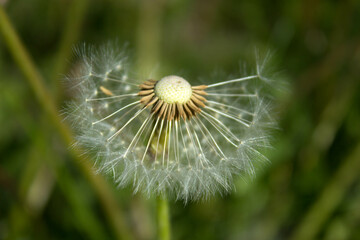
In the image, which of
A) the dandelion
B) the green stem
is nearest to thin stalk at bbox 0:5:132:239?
the dandelion

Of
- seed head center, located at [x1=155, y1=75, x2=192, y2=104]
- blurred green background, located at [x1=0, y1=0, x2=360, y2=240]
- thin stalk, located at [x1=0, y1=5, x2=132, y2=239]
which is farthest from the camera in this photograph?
blurred green background, located at [x1=0, y1=0, x2=360, y2=240]

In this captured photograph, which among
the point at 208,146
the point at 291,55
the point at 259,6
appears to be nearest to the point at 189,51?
the point at 259,6

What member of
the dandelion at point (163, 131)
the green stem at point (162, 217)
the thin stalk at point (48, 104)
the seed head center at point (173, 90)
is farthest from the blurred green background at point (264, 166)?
the seed head center at point (173, 90)

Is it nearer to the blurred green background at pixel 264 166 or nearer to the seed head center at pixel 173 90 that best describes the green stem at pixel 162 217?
the seed head center at pixel 173 90

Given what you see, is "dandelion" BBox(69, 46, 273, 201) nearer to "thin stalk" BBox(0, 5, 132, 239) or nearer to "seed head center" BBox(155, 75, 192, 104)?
"seed head center" BBox(155, 75, 192, 104)

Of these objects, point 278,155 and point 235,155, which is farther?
point 278,155

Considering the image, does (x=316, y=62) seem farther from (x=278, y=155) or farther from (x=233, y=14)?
(x=233, y=14)
